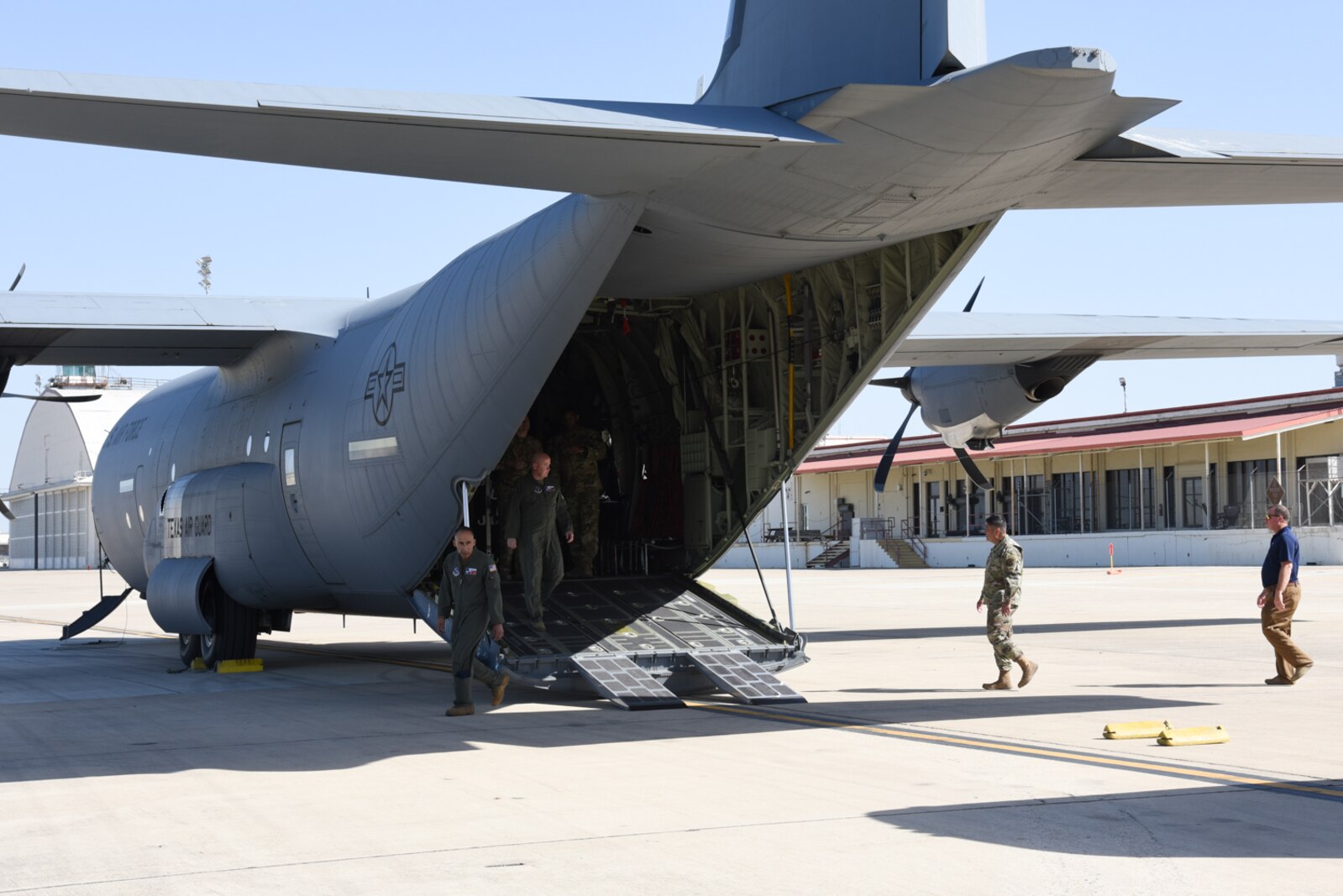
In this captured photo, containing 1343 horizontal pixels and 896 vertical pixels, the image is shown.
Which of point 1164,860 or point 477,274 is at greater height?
point 477,274

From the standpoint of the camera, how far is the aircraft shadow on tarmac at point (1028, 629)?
1775 cm

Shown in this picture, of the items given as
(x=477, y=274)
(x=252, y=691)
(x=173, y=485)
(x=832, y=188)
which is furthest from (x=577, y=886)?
(x=173, y=485)

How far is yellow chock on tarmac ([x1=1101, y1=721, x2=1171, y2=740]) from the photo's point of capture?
8680 millimetres

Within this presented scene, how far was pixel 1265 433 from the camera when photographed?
134 ft

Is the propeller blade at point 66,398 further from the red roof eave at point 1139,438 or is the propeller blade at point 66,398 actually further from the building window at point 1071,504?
the building window at point 1071,504

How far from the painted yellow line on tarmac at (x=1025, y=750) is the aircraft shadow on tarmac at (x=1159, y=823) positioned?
126 millimetres

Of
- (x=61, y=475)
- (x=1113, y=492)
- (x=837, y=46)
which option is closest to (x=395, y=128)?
(x=837, y=46)

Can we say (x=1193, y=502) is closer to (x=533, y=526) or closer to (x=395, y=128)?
(x=533, y=526)

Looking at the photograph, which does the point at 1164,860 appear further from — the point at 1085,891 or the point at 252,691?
the point at 252,691

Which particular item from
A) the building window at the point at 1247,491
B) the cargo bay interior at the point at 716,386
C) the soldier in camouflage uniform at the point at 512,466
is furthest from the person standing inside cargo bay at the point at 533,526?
the building window at the point at 1247,491

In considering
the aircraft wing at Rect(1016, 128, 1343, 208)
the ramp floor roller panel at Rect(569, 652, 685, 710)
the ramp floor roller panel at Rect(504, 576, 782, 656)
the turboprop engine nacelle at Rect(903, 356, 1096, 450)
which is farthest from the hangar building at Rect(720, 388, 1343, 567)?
the aircraft wing at Rect(1016, 128, 1343, 208)

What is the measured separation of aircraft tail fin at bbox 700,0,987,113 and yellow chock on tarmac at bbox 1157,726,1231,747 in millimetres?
4351

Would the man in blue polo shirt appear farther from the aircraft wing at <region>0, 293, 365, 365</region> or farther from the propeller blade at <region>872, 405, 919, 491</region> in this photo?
the aircraft wing at <region>0, 293, 365, 365</region>

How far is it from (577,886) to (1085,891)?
1913mm
